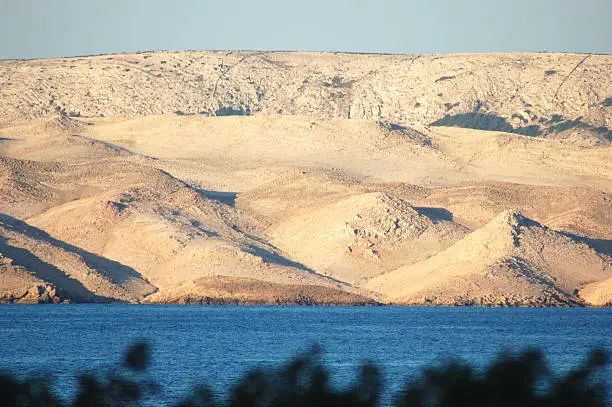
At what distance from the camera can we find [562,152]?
96.2 meters

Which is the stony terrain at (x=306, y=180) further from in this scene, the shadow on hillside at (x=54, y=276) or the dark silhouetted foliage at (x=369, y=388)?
the dark silhouetted foliage at (x=369, y=388)

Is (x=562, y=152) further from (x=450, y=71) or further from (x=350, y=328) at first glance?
(x=350, y=328)

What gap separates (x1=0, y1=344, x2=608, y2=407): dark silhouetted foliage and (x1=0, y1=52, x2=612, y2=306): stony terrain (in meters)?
47.8

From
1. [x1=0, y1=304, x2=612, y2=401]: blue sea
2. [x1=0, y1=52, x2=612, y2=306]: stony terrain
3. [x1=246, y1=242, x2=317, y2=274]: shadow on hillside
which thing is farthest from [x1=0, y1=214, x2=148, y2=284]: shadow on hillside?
[x1=246, y1=242, x2=317, y2=274]: shadow on hillside

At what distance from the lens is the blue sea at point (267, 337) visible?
33.3 m

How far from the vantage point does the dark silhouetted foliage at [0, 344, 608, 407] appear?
35.1 feet

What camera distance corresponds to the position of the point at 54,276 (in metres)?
59.4

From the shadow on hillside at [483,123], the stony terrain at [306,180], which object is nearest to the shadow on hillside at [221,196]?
the stony terrain at [306,180]

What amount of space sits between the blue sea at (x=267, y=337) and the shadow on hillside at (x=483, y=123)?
172 ft

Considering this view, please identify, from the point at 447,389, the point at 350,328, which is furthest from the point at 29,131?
the point at 447,389

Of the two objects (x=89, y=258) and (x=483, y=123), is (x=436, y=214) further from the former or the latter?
(x=483, y=123)

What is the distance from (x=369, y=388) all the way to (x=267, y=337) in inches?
1273

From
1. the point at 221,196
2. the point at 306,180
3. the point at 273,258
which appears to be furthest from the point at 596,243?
the point at 221,196

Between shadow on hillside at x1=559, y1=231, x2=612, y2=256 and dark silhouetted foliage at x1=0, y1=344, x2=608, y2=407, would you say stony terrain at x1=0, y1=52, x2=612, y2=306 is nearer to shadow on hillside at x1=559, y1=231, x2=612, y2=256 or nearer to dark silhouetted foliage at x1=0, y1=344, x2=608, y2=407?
shadow on hillside at x1=559, y1=231, x2=612, y2=256
